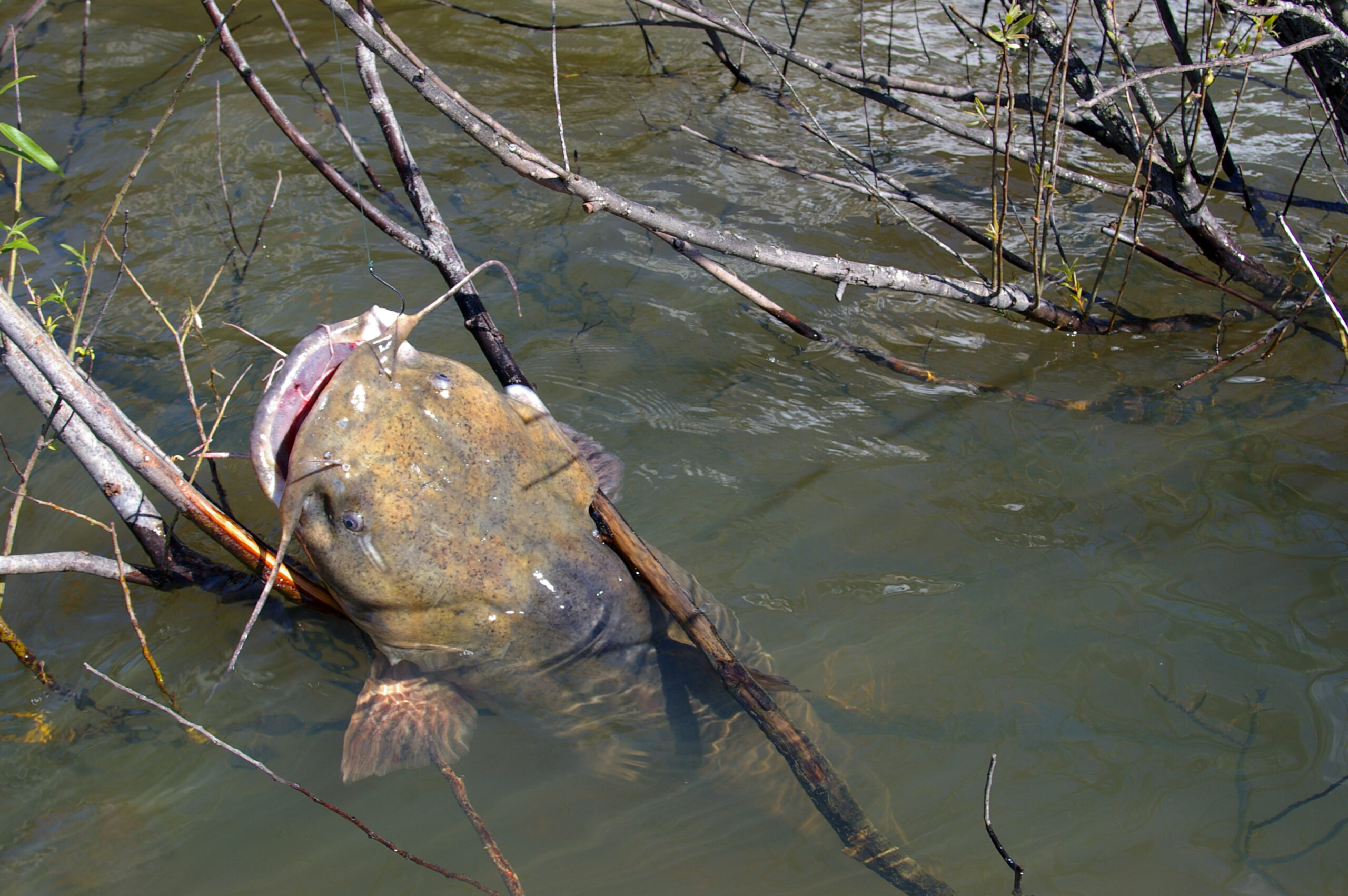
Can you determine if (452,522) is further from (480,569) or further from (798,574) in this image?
(798,574)

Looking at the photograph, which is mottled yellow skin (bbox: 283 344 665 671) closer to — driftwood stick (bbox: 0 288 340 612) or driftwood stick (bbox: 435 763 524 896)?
driftwood stick (bbox: 0 288 340 612)

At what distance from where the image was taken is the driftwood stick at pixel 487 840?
2523 millimetres

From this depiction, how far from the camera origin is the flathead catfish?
92.9 inches

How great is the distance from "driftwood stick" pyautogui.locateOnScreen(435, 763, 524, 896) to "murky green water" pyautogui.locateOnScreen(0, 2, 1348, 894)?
0.10 metres

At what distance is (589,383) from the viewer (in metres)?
4.33

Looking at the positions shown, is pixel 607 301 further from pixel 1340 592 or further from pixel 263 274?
pixel 1340 592

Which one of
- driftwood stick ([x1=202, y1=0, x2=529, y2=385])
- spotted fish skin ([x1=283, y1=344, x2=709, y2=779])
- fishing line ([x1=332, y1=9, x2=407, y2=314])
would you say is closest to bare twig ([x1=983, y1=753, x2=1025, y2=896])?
spotted fish skin ([x1=283, y1=344, x2=709, y2=779])

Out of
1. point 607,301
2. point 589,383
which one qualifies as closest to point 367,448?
point 589,383

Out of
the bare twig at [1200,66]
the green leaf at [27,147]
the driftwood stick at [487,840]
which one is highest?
the bare twig at [1200,66]

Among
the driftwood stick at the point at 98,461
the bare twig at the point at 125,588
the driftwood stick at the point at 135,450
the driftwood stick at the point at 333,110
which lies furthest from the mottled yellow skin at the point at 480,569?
the driftwood stick at the point at 333,110

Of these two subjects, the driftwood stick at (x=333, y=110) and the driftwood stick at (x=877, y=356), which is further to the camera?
the driftwood stick at (x=877, y=356)

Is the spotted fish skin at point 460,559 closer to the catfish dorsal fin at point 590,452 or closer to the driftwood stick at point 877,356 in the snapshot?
the catfish dorsal fin at point 590,452

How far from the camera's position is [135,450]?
7.84 feet

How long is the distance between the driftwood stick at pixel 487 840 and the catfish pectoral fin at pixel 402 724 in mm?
92
